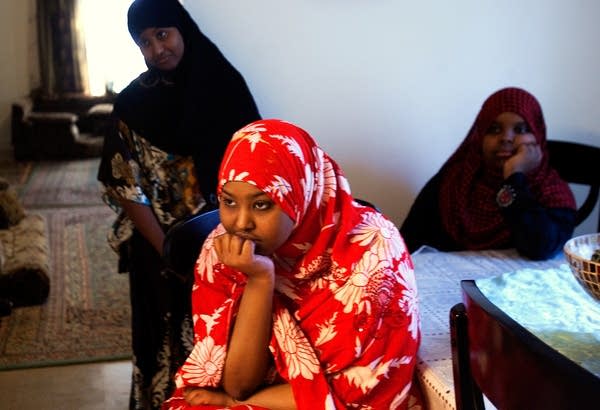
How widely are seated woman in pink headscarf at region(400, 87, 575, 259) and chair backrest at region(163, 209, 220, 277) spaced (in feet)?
2.48

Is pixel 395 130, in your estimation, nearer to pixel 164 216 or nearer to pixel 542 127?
pixel 542 127

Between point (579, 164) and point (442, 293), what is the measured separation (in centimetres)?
93

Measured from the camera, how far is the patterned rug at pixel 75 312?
106 inches

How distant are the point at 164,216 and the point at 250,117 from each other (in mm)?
348

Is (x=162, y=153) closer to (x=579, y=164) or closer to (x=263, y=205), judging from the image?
(x=263, y=205)

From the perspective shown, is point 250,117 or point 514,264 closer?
point 514,264

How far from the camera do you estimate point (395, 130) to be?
6.98 ft

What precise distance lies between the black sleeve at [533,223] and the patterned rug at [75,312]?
61.5 inches

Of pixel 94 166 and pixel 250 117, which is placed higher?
pixel 250 117

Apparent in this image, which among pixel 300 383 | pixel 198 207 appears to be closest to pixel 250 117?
pixel 198 207

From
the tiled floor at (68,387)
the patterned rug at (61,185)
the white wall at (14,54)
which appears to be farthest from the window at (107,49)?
the tiled floor at (68,387)

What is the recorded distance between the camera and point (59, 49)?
7242 millimetres

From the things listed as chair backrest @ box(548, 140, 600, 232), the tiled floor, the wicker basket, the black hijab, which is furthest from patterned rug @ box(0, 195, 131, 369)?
the wicker basket

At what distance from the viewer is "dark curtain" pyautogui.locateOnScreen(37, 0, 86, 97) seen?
7.14 m
